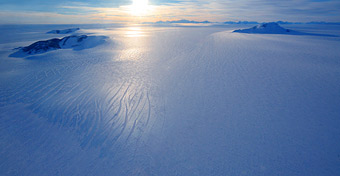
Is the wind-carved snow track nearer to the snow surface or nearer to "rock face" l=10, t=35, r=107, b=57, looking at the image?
the snow surface

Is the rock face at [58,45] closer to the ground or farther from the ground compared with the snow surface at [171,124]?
farther from the ground

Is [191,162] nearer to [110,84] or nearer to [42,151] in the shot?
[42,151]

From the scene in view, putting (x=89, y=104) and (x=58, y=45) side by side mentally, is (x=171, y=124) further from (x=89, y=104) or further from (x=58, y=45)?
(x=58, y=45)

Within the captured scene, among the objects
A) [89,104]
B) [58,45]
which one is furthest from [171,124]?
[58,45]

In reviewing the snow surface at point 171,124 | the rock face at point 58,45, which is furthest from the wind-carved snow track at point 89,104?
the rock face at point 58,45

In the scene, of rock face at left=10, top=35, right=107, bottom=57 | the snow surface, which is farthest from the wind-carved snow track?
rock face at left=10, top=35, right=107, bottom=57

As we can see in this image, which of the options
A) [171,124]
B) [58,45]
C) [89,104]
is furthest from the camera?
[58,45]

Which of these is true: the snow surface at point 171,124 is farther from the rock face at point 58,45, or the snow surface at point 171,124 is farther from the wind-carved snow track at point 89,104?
the rock face at point 58,45
